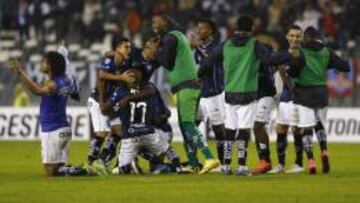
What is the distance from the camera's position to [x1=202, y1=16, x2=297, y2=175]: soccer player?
771 inches

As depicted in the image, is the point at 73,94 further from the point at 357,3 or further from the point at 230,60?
the point at 357,3

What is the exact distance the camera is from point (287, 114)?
21.4 metres

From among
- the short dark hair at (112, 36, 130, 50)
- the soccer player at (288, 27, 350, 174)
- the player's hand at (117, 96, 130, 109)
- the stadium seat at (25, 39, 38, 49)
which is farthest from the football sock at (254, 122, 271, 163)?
the stadium seat at (25, 39, 38, 49)

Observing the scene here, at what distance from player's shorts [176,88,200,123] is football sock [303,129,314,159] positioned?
179cm

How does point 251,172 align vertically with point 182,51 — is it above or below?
below

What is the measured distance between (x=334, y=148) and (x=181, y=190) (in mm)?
12785

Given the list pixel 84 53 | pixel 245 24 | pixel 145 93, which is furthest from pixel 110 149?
pixel 84 53

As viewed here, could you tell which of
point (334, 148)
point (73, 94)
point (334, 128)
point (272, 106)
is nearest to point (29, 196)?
point (73, 94)

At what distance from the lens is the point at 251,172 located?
2039 cm

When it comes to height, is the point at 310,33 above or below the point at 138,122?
above

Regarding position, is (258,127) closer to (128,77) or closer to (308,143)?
(308,143)

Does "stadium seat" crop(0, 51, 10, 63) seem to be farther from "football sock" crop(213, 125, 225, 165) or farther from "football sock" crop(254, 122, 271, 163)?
"football sock" crop(254, 122, 271, 163)

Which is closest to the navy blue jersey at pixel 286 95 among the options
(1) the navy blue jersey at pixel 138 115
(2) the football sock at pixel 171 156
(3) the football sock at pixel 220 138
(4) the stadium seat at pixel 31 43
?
(3) the football sock at pixel 220 138

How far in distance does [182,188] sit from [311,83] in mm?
4100
